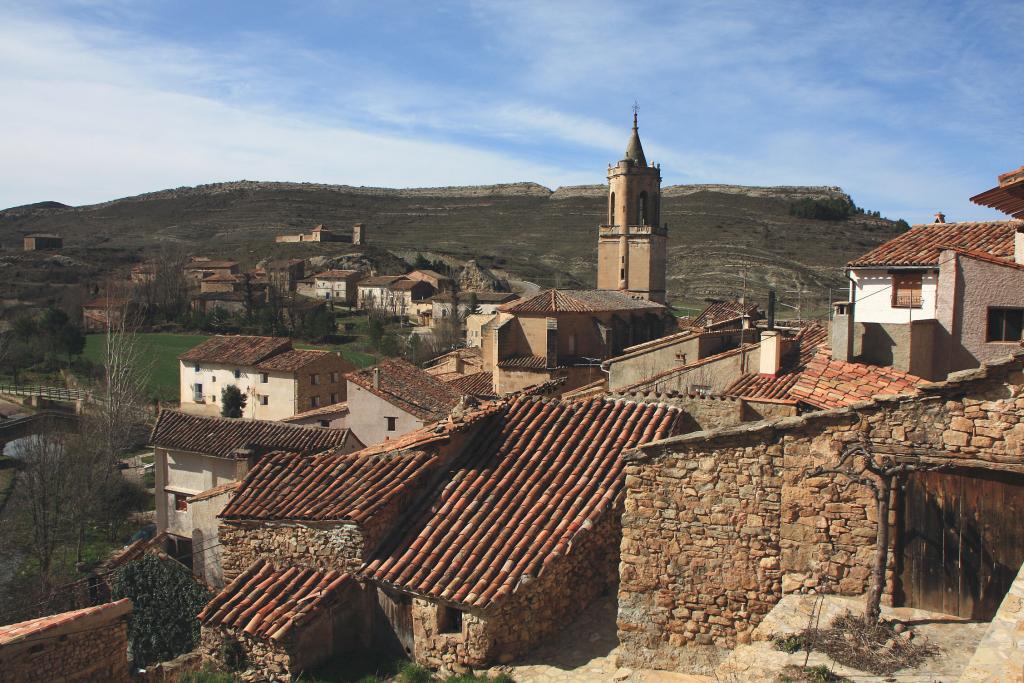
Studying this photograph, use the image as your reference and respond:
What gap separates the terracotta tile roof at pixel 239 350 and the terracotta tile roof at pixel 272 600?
107 feet

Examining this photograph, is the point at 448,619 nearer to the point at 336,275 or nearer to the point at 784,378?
the point at 784,378

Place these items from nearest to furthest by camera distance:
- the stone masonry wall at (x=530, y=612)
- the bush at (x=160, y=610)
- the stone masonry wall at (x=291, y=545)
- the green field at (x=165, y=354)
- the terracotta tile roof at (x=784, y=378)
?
the stone masonry wall at (x=530, y=612) → the stone masonry wall at (x=291, y=545) → the terracotta tile roof at (x=784, y=378) → the bush at (x=160, y=610) → the green field at (x=165, y=354)

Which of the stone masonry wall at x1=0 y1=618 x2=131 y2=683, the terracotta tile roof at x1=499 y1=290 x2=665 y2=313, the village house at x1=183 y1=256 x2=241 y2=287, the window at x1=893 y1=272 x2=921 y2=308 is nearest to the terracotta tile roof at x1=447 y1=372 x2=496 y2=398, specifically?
the terracotta tile roof at x1=499 y1=290 x2=665 y2=313

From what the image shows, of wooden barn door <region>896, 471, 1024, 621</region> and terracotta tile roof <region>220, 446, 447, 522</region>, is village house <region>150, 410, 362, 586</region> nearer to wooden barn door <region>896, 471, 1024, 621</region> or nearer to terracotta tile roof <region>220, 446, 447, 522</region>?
terracotta tile roof <region>220, 446, 447, 522</region>

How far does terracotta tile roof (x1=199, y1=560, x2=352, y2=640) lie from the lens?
771 cm

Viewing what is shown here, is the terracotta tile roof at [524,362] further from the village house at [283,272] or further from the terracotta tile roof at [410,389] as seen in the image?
the village house at [283,272]

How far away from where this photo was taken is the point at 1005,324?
33.8ft

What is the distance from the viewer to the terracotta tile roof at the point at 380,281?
8075 cm

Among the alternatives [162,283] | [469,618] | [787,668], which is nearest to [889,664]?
[787,668]

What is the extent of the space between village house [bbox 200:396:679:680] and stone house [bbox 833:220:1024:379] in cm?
441

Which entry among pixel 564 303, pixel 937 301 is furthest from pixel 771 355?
pixel 564 303

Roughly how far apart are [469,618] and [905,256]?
9.24 m

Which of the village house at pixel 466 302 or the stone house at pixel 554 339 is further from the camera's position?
the village house at pixel 466 302

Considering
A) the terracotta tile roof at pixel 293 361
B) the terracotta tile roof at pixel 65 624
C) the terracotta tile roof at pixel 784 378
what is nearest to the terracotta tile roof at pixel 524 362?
the terracotta tile roof at pixel 293 361
